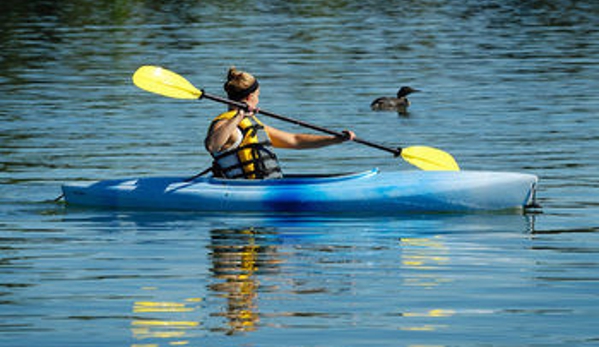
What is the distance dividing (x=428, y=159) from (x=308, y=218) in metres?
1.73

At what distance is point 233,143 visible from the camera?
12180mm

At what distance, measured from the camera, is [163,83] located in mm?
13336

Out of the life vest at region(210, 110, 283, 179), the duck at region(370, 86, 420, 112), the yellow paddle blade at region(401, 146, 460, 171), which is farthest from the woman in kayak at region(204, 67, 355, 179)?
the duck at region(370, 86, 420, 112)

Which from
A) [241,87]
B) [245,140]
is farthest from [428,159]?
[241,87]

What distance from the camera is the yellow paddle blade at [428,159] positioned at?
44.0 feet

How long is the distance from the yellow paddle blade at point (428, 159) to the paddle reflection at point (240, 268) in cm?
231

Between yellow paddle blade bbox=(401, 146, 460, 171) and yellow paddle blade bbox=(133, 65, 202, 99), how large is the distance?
6.22 feet

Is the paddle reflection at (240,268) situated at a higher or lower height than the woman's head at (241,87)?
lower

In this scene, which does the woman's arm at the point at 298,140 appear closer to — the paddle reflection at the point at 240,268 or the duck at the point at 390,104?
the paddle reflection at the point at 240,268

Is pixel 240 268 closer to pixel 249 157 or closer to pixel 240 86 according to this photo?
pixel 240 86

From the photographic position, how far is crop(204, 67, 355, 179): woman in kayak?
39.1 ft

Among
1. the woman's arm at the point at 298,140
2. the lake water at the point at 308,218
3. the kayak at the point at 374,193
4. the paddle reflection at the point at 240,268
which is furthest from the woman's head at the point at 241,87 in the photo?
the paddle reflection at the point at 240,268

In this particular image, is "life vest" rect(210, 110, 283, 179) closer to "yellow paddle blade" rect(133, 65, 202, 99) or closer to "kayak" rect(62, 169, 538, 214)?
"kayak" rect(62, 169, 538, 214)

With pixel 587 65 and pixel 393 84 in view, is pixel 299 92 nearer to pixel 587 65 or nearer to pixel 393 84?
pixel 393 84
